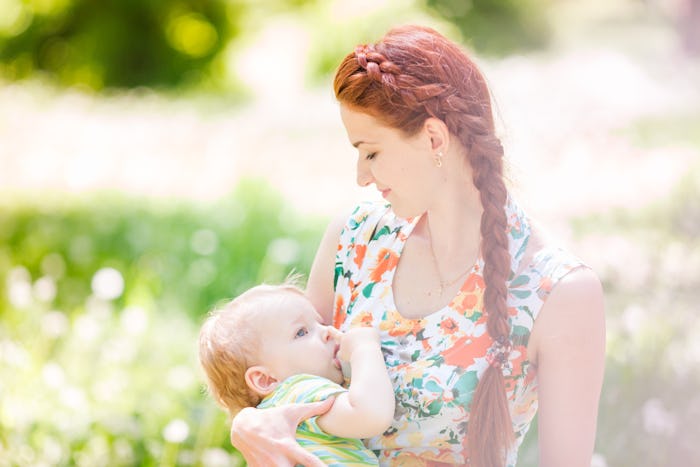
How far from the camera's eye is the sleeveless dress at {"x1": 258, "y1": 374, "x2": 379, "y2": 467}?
205 centimetres

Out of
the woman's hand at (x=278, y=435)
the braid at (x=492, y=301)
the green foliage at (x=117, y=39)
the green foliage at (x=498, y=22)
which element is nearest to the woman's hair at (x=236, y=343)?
the woman's hand at (x=278, y=435)

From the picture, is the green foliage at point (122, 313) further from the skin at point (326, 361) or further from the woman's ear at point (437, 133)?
the woman's ear at point (437, 133)

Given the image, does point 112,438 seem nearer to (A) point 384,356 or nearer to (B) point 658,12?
(A) point 384,356

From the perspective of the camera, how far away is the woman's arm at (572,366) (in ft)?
6.39

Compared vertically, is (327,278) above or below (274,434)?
above

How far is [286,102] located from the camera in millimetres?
11188

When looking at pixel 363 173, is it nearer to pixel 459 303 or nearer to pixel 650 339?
pixel 459 303

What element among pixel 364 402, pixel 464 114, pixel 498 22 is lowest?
pixel 498 22

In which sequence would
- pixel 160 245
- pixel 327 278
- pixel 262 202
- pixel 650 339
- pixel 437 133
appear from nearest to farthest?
1. pixel 437 133
2. pixel 327 278
3. pixel 650 339
4. pixel 160 245
5. pixel 262 202

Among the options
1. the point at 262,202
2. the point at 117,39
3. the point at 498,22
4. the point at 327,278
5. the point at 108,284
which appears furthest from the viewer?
the point at 117,39

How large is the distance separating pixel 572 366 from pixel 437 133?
52cm

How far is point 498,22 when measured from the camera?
12.4 metres

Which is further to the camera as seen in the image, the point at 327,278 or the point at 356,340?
the point at 327,278

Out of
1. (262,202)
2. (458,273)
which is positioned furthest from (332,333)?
(262,202)
